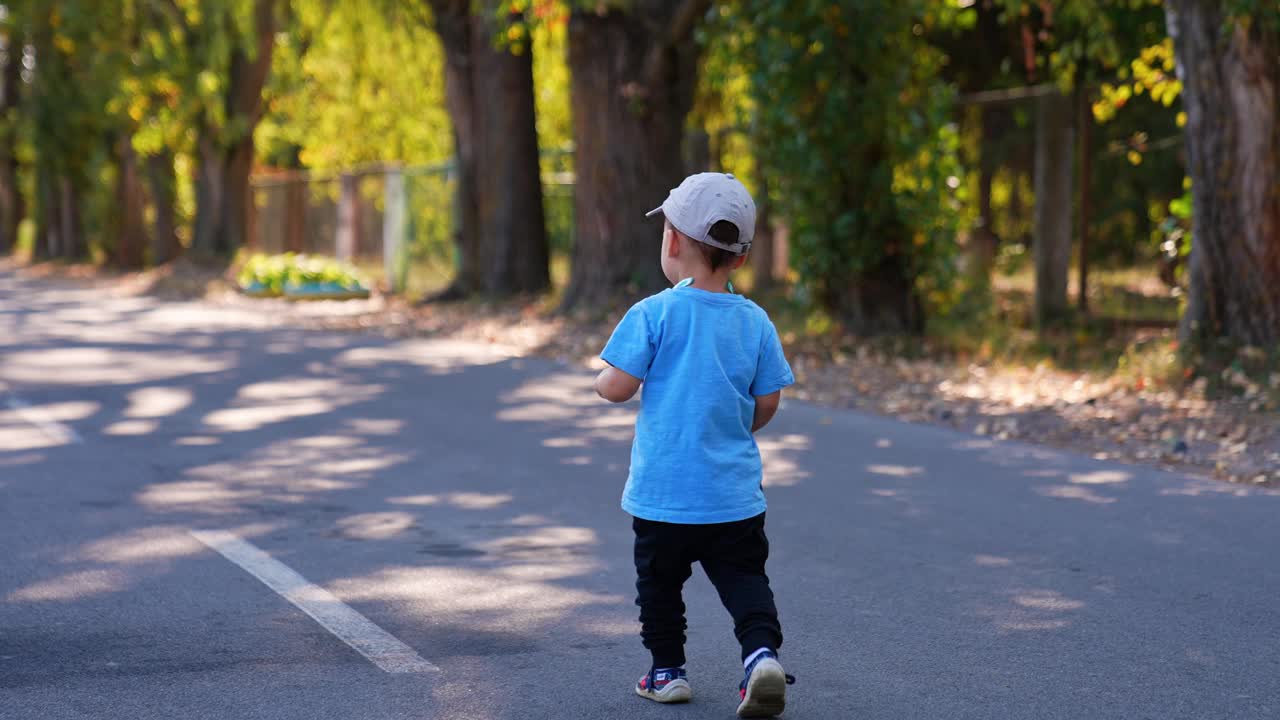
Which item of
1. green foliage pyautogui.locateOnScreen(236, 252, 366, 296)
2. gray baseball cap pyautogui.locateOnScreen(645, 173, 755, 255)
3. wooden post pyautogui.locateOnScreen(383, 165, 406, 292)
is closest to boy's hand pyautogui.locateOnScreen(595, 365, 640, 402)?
gray baseball cap pyautogui.locateOnScreen(645, 173, 755, 255)

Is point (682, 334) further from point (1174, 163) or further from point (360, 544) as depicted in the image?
point (1174, 163)

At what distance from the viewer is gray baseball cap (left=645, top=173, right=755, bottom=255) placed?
441 centimetres

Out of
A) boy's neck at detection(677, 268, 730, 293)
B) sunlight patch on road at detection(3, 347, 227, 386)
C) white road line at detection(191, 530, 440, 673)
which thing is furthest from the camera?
sunlight patch on road at detection(3, 347, 227, 386)

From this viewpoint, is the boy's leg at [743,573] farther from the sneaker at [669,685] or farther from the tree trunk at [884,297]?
the tree trunk at [884,297]

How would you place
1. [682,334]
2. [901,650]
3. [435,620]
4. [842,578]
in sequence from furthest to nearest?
[842,578], [435,620], [901,650], [682,334]

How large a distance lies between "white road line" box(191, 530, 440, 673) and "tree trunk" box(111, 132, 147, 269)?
107 ft

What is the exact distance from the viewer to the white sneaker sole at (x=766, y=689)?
427 centimetres

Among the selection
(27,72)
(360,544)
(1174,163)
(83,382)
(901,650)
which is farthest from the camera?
(27,72)

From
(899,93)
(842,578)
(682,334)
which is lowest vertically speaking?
(842,578)

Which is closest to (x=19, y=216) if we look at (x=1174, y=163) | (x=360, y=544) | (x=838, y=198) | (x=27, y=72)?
(x=27, y=72)

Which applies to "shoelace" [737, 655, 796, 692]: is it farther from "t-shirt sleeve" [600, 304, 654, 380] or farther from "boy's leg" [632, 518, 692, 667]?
"t-shirt sleeve" [600, 304, 654, 380]

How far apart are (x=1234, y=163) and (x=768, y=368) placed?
7554 millimetres

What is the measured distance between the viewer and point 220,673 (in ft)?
15.9

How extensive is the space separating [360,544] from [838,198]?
8.21m
